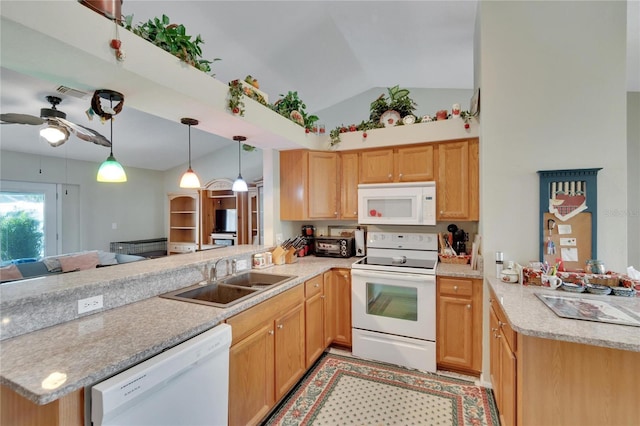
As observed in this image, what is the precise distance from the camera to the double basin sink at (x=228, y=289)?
1.92 m

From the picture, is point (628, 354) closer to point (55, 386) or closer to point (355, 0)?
point (55, 386)

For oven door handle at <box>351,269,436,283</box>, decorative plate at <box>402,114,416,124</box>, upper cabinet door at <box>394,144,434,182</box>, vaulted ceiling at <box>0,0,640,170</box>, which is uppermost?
vaulted ceiling at <box>0,0,640,170</box>

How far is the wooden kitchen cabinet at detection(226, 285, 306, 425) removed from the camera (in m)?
1.63

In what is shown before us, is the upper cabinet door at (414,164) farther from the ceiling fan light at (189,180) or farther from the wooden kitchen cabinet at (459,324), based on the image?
the ceiling fan light at (189,180)

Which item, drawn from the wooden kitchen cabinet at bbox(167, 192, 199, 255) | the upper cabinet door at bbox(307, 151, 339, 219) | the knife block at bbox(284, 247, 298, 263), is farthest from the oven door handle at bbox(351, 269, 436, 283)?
the wooden kitchen cabinet at bbox(167, 192, 199, 255)

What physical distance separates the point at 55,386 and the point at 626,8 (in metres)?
3.71

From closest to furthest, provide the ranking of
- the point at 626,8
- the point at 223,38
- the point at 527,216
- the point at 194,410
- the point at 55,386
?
the point at 55,386 < the point at 194,410 < the point at 626,8 < the point at 527,216 < the point at 223,38

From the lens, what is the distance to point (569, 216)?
6.71 feet

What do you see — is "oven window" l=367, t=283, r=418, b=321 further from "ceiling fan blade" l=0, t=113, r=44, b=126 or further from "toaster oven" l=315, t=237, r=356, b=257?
"ceiling fan blade" l=0, t=113, r=44, b=126

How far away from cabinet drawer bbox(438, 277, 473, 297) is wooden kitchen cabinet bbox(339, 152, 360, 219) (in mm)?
1120

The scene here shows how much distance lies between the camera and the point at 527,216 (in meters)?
2.18

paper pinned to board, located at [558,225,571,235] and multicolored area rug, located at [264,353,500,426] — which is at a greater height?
paper pinned to board, located at [558,225,571,235]

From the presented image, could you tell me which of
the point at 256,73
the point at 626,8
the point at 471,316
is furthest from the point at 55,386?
the point at 626,8

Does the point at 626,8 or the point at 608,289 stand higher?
the point at 626,8
